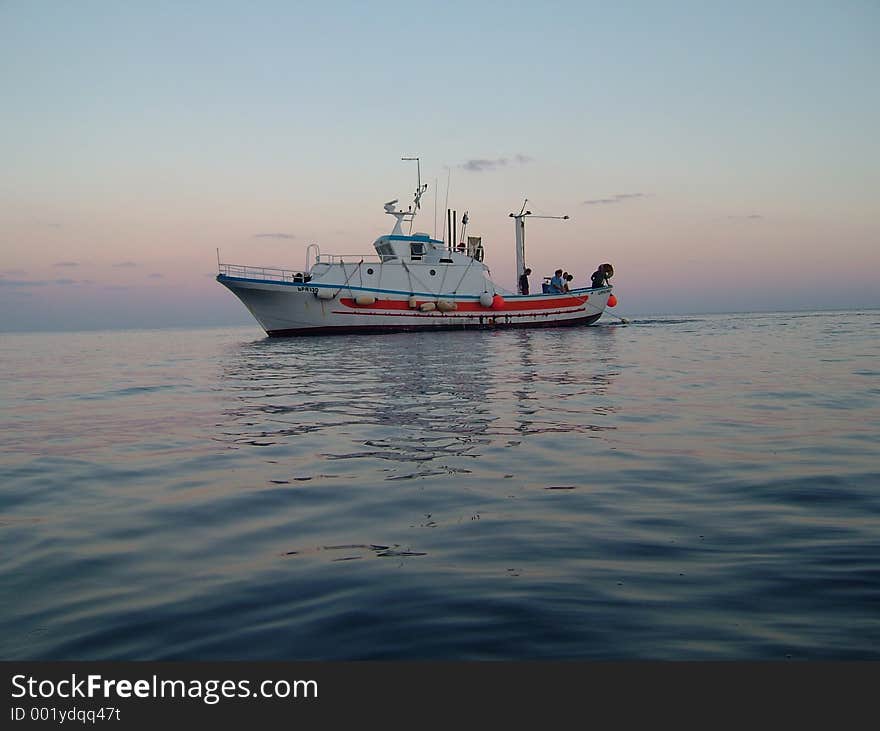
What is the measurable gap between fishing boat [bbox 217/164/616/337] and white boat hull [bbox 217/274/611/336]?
51mm

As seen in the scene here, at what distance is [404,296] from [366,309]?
2377 mm

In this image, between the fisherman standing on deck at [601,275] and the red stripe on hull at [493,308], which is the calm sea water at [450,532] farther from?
the fisherman standing on deck at [601,275]

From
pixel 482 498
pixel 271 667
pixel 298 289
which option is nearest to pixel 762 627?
pixel 271 667

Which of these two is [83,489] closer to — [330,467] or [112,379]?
[330,467]

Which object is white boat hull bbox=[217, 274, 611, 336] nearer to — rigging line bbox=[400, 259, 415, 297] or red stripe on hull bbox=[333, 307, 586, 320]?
red stripe on hull bbox=[333, 307, 586, 320]

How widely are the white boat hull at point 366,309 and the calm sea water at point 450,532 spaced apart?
82.7 ft

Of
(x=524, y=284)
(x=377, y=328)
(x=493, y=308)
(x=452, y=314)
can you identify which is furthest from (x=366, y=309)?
(x=524, y=284)

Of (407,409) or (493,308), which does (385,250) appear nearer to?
(493,308)

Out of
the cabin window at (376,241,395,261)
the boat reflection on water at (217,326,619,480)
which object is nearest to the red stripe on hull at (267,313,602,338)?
the cabin window at (376,241,395,261)

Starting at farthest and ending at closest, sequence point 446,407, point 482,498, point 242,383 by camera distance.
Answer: point 242,383
point 446,407
point 482,498

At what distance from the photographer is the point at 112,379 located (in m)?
17.8

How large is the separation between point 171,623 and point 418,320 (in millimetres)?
35726

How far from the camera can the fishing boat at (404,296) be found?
3512 centimetres

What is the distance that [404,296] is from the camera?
124 ft
